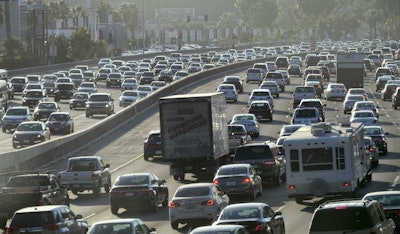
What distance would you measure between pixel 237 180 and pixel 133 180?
11.6ft

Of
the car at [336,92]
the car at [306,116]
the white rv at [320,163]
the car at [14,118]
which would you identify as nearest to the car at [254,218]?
the white rv at [320,163]

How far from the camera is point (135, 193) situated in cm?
4166

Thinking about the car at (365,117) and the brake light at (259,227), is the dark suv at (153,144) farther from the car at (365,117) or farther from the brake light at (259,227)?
the brake light at (259,227)

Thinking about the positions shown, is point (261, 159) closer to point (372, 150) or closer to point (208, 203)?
point (372, 150)

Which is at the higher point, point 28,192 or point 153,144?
point 28,192

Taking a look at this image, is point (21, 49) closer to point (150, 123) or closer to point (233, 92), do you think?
point (233, 92)

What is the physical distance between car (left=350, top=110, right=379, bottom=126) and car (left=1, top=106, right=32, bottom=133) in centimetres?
1982

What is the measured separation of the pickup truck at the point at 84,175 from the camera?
155ft

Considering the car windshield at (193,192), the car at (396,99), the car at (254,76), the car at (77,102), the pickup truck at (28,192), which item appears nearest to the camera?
the car windshield at (193,192)

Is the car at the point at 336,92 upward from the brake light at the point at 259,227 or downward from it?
downward

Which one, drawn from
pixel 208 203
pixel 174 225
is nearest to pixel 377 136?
pixel 174 225

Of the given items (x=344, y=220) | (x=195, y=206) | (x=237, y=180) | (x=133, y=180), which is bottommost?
(x=237, y=180)

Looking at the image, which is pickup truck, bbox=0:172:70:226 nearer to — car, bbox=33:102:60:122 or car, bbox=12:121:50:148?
car, bbox=12:121:50:148

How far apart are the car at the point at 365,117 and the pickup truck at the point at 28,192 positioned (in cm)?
3036
